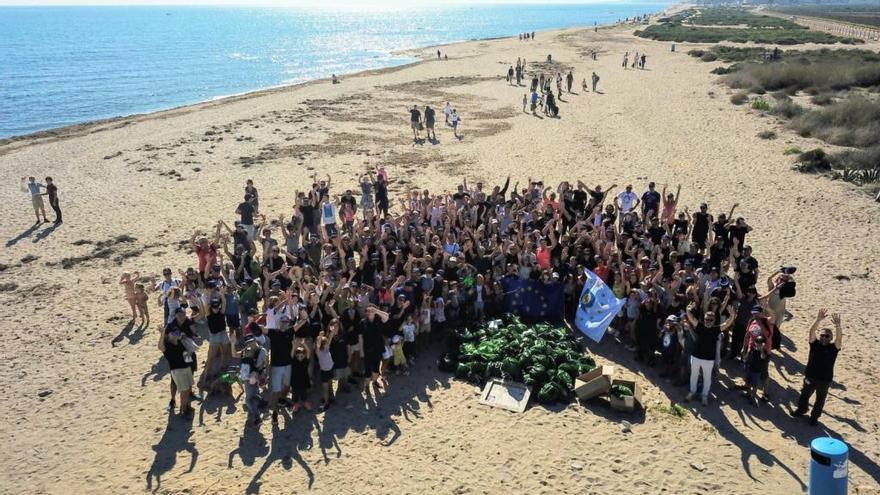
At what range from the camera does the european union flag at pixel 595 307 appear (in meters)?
11.6

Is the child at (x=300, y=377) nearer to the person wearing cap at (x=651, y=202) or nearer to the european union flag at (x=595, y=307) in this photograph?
the european union flag at (x=595, y=307)

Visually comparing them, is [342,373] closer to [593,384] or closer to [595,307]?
[593,384]

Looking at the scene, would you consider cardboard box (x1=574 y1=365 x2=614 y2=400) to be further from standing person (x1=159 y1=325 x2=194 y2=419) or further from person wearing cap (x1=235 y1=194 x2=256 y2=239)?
person wearing cap (x1=235 y1=194 x2=256 y2=239)

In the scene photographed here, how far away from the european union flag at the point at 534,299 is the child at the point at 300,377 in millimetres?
4424

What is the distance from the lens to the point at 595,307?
1189 centimetres

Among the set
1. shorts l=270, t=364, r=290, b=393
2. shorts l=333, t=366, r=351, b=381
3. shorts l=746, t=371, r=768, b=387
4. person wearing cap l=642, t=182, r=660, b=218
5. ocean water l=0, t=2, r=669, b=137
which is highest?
ocean water l=0, t=2, r=669, b=137

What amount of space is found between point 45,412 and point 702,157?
23.2 meters

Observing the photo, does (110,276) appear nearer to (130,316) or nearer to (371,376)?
(130,316)

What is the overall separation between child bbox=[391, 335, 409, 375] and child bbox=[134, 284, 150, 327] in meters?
5.86

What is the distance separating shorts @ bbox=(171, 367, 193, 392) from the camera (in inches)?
386

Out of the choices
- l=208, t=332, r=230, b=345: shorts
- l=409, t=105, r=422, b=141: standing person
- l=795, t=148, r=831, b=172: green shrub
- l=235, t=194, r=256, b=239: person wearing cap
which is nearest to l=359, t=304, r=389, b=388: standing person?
l=208, t=332, r=230, b=345: shorts

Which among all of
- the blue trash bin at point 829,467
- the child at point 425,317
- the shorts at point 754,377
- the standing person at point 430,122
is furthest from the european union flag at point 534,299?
the standing person at point 430,122

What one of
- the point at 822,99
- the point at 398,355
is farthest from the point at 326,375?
the point at 822,99

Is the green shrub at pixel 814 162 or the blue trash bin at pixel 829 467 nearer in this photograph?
the blue trash bin at pixel 829 467
